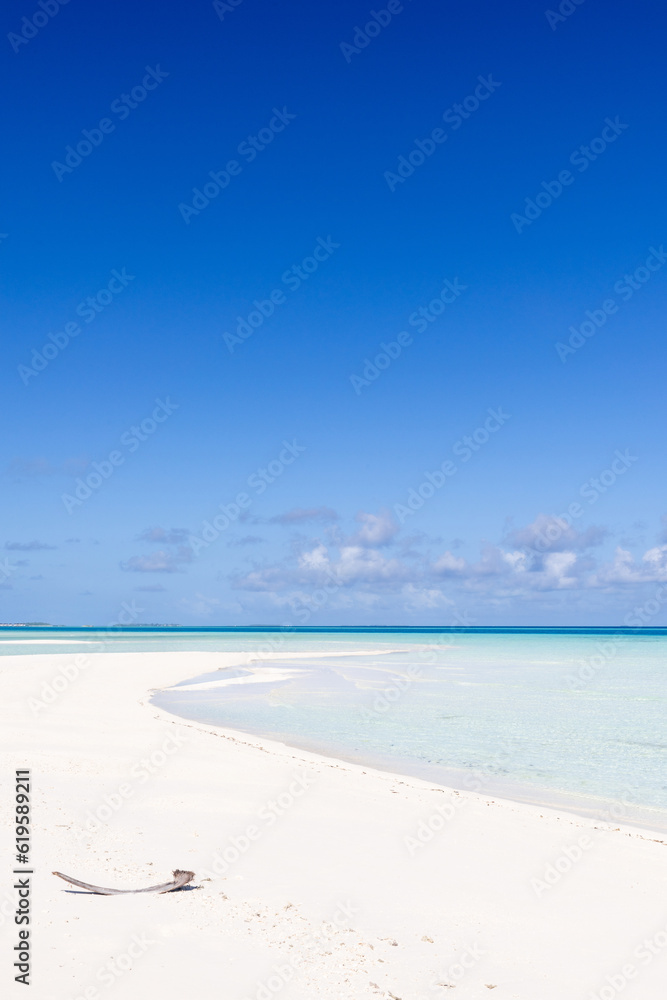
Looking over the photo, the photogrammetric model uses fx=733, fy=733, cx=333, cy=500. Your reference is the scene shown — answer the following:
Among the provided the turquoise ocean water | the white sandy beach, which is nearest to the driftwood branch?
the white sandy beach

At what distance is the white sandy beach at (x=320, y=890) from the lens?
6207 millimetres

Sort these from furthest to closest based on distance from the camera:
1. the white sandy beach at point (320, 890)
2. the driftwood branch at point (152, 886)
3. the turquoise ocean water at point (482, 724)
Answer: the turquoise ocean water at point (482, 724) < the driftwood branch at point (152, 886) < the white sandy beach at point (320, 890)

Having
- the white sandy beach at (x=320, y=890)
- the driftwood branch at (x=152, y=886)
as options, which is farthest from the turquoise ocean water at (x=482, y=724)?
the driftwood branch at (x=152, y=886)

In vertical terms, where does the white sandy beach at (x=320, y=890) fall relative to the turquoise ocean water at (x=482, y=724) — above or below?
above

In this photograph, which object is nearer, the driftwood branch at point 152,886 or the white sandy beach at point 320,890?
the white sandy beach at point 320,890

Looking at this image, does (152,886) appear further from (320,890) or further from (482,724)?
(482,724)

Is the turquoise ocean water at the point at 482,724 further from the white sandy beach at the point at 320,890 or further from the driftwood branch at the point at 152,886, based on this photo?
the driftwood branch at the point at 152,886

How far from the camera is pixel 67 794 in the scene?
38.7 ft

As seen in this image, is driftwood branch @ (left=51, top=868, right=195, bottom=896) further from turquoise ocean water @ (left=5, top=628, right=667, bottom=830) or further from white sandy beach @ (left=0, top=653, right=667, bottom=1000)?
turquoise ocean water @ (left=5, top=628, right=667, bottom=830)

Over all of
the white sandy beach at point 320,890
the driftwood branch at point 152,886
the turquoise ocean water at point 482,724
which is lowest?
the turquoise ocean water at point 482,724

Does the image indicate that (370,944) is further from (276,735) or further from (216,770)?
(276,735)

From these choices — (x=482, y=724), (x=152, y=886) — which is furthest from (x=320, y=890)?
(x=482, y=724)

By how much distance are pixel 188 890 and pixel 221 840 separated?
1923 millimetres

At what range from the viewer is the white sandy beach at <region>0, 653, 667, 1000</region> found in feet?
20.4
